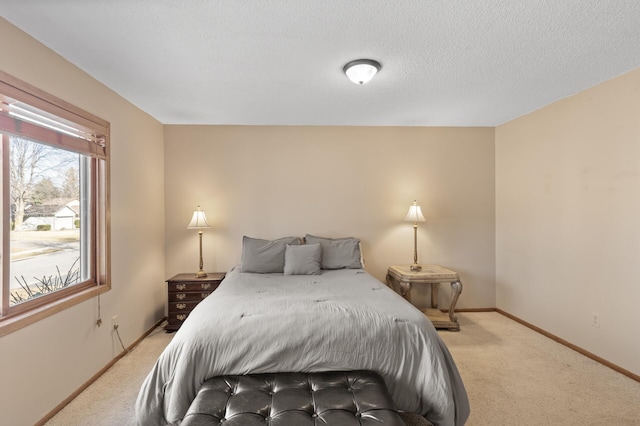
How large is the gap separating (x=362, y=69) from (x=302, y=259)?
1959 millimetres

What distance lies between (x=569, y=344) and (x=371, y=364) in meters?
2.51

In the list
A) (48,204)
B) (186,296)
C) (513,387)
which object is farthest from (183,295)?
(513,387)

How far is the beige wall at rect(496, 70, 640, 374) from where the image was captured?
8.05 ft

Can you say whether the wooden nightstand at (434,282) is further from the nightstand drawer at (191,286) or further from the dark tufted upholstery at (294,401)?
the nightstand drawer at (191,286)

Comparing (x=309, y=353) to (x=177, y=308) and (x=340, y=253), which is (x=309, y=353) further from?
(x=177, y=308)

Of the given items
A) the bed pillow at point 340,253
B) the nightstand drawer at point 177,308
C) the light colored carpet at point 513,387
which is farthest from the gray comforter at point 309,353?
the nightstand drawer at point 177,308

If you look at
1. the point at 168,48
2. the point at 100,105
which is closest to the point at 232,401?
the point at 168,48

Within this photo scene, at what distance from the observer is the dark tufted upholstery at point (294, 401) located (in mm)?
1316

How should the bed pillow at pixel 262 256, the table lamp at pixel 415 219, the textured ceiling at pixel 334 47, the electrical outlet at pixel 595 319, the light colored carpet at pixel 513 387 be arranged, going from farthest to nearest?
1. the table lamp at pixel 415 219
2. the bed pillow at pixel 262 256
3. the electrical outlet at pixel 595 319
4. the light colored carpet at pixel 513 387
5. the textured ceiling at pixel 334 47

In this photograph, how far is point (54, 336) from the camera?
2.02m

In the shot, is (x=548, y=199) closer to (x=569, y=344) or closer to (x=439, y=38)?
(x=569, y=344)

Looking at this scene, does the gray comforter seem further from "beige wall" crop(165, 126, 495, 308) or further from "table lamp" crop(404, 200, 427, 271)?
"beige wall" crop(165, 126, 495, 308)

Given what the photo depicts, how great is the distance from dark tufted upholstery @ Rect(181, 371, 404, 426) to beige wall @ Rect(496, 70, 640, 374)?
2424mm

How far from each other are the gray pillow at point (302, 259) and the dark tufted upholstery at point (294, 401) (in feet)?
4.90
